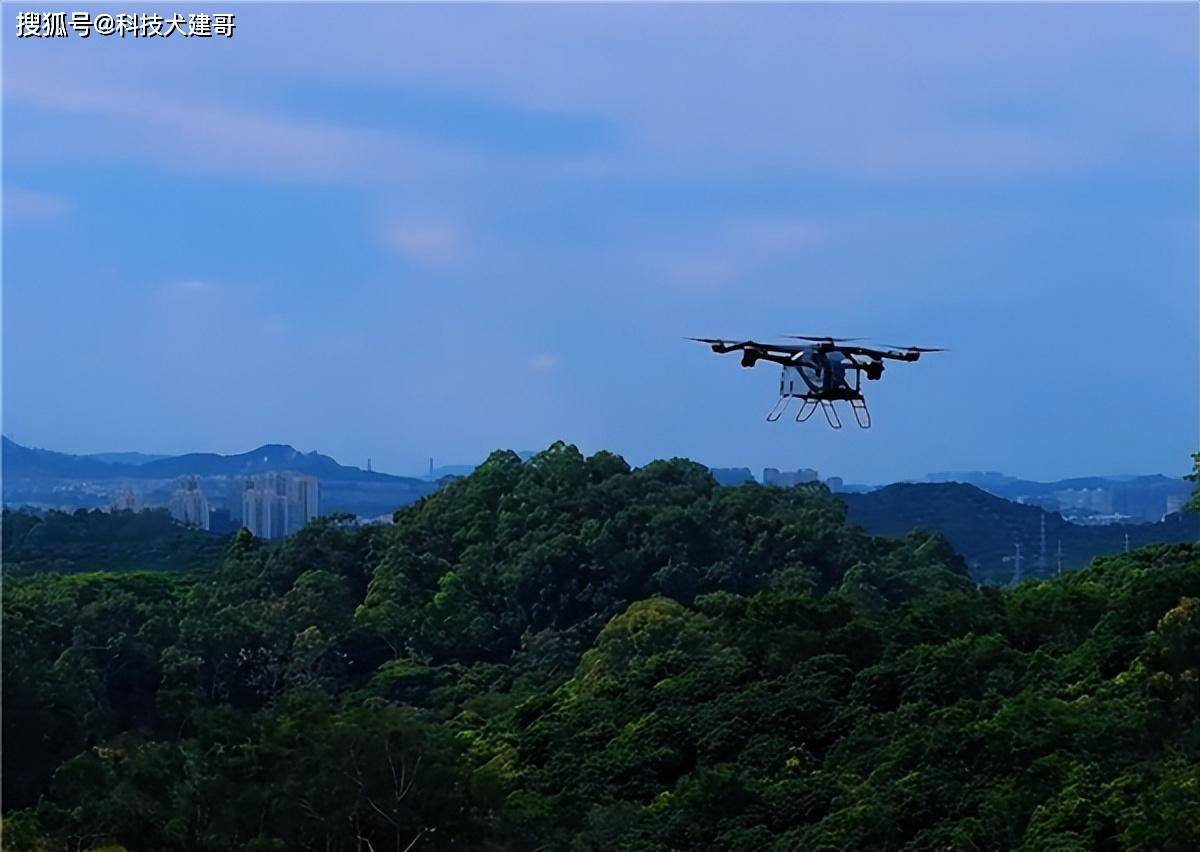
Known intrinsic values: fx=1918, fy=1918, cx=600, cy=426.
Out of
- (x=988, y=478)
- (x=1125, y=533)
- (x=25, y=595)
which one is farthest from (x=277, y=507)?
(x=988, y=478)

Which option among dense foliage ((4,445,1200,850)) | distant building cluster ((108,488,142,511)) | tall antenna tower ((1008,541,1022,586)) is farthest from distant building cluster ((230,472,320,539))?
dense foliage ((4,445,1200,850))

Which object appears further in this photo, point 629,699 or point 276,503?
point 276,503

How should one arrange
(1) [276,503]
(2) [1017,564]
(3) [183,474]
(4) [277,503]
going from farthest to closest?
1. (3) [183,474]
2. (4) [277,503]
3. (1) [276,503]
4. (2) [1017,564]

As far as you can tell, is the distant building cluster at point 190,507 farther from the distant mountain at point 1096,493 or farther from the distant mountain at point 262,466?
the distant mountain at point 1096,493

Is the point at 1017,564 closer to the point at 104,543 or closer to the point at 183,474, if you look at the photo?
the point at 104,543

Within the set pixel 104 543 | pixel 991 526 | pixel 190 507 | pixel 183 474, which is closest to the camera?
pixel 104 543

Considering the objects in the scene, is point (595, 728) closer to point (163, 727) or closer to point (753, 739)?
point (753, 739)

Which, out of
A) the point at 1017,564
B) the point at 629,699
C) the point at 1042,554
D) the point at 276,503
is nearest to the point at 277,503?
the point at 276,503
